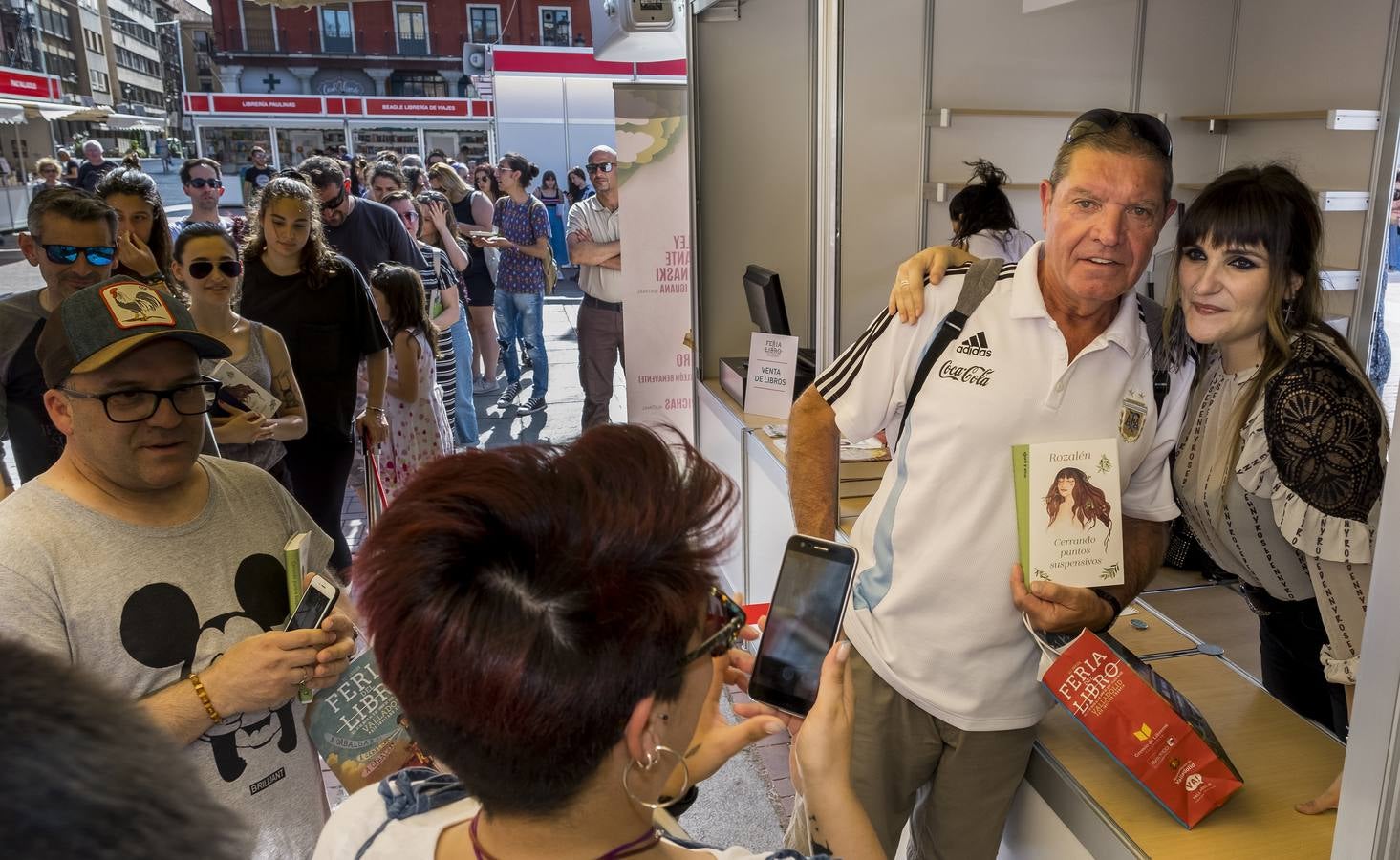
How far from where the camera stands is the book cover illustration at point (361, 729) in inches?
53.7

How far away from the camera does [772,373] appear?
3641 millimetres

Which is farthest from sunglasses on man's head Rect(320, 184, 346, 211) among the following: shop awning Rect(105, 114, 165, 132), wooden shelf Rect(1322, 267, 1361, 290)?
shop awning Rect(105, 114, 165, 132)

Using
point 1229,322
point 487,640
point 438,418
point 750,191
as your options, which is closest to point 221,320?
point 438,418

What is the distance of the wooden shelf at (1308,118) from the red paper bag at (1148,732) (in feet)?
10.9

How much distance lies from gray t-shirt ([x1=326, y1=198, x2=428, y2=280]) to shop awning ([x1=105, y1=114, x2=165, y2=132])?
29443 millimetres

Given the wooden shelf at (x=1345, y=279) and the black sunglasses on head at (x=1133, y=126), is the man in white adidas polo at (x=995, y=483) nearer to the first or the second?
the black sunglasses on head at (x=1133, y=126)

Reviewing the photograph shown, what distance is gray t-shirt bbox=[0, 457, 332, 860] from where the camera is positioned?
136 cm

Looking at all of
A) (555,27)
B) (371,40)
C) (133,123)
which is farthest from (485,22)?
(133,123)

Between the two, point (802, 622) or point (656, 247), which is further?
point (656, 247)

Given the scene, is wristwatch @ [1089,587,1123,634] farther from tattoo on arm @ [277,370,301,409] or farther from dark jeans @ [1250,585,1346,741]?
tattoo on arm @ [277,370,301,409]

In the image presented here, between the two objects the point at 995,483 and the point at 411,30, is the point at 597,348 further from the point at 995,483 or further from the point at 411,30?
the point at 411,30

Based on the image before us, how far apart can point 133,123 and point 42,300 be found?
38819mm

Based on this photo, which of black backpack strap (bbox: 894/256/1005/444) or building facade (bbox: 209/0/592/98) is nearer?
black backpack strap (bbox: 894/256/1005/444)

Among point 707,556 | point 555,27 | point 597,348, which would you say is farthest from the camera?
point 555,27
